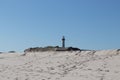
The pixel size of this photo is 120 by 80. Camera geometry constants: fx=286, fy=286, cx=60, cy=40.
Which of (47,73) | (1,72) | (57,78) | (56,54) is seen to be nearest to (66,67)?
(47,73)

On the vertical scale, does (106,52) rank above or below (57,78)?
above

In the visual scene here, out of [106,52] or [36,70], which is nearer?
[36,70]

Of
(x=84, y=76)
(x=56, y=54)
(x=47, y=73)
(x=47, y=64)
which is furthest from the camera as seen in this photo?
(x=56, y=54)

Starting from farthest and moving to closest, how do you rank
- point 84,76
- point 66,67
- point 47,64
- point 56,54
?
point 56,54
point 47,64
point 66,67
point 84,76

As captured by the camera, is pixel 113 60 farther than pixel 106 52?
No

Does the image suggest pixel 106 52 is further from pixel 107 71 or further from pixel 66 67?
pixel 107 71

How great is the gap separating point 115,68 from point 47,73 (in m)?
2.88

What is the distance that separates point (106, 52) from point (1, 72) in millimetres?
5412

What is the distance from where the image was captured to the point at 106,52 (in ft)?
48.7

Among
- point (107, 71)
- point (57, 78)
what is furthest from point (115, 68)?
point (57, 78)

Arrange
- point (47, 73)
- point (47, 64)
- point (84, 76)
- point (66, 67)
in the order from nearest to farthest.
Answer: point (84, 76), point (47, 73), point (66, 67), point (47, 64)

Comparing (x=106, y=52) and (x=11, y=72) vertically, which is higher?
(x=106, y=52)

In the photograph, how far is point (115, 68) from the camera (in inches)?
450

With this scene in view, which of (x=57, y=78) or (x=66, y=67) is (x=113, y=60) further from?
(x=57, y=78)
